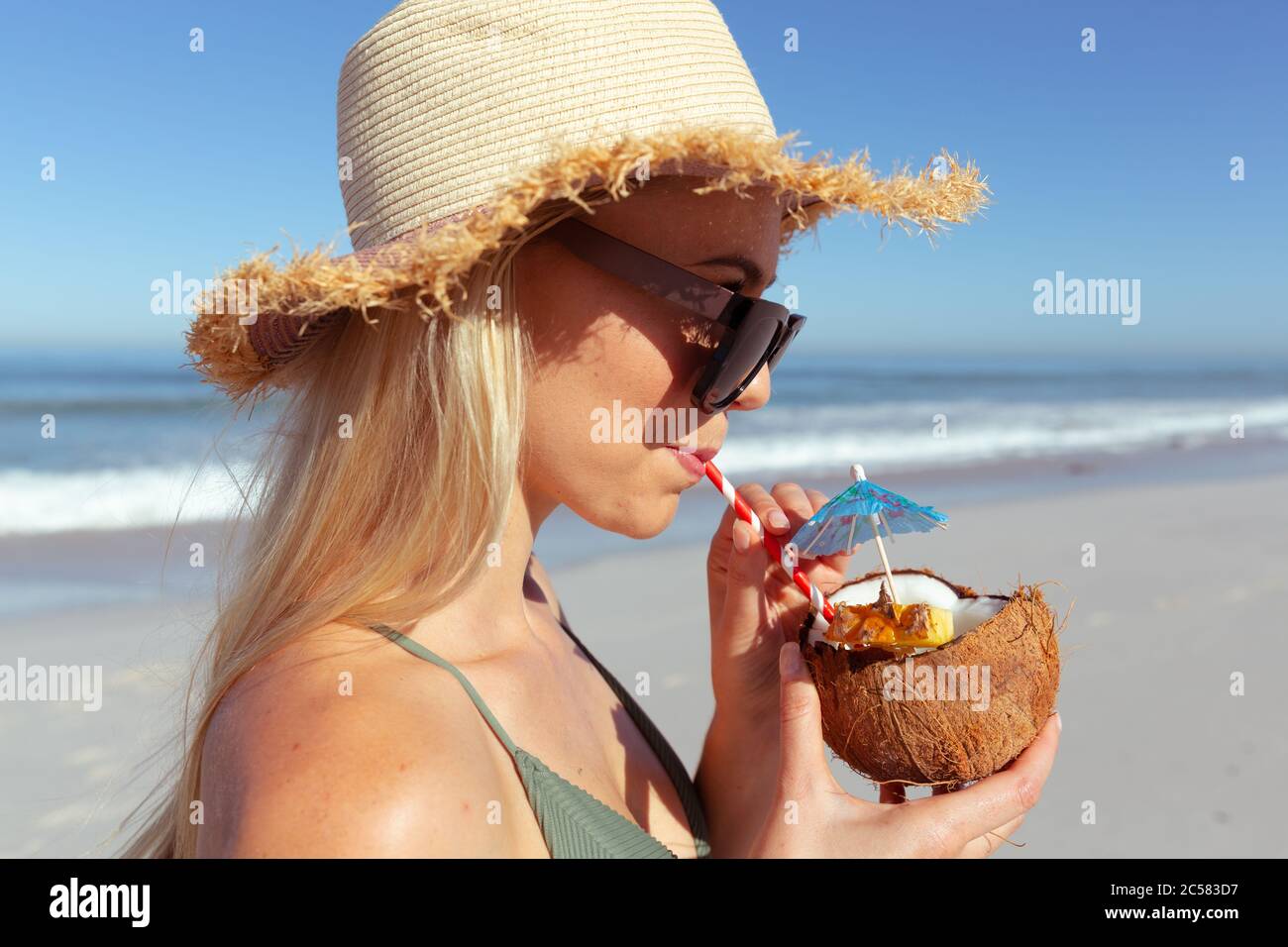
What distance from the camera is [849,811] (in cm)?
162

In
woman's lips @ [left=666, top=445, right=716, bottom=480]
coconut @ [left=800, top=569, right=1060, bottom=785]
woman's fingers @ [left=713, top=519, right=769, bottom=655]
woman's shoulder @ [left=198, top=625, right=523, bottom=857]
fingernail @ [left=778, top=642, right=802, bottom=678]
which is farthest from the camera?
woman's fingers @ [left=713, top=519, right=769, bottom=655]

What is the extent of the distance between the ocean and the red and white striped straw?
1164mm

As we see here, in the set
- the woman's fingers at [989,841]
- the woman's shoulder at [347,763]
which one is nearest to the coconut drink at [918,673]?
the woman's fingers at [989,841]

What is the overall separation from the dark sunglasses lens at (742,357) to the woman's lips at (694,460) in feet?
0.38

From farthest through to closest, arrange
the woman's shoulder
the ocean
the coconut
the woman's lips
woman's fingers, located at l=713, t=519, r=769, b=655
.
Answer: the ocean, woman's fingers, located at l=713, t=519, r=769, b=655, the woman's lips, the coconut, the woman's shoulder

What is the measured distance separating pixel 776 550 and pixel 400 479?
0.89 meters

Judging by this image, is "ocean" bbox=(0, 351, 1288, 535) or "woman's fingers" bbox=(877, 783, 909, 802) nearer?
"woman's fingers" bbox=(877, 783, 909, 802)

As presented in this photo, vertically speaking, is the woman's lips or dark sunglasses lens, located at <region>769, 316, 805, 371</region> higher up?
dark sunglasses lens, located at <region>769, 316, 805, 371</region>

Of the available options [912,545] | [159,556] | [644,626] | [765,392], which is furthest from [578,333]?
[159,556]

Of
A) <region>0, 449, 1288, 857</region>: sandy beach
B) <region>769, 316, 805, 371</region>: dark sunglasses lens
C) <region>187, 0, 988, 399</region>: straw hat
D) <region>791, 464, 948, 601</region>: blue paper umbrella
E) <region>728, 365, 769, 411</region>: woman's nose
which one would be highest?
<region>187, 0, 988, 399</region>: straw hat

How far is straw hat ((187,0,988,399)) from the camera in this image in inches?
63.8

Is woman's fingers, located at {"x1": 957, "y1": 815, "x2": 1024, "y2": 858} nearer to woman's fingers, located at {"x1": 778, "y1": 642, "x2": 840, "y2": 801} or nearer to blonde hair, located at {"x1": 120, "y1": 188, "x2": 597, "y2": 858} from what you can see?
woman's fingers, located at {"x1": 778, "y1": 642, "x2": 840, "y2": 801}

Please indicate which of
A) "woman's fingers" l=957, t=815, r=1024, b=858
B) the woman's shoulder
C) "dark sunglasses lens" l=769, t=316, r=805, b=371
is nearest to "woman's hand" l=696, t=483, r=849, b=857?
"dark sunglasses lens" l=769, t=316, r=805, b=371

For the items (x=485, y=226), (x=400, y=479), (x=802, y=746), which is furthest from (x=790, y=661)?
(x=485, y=226)
